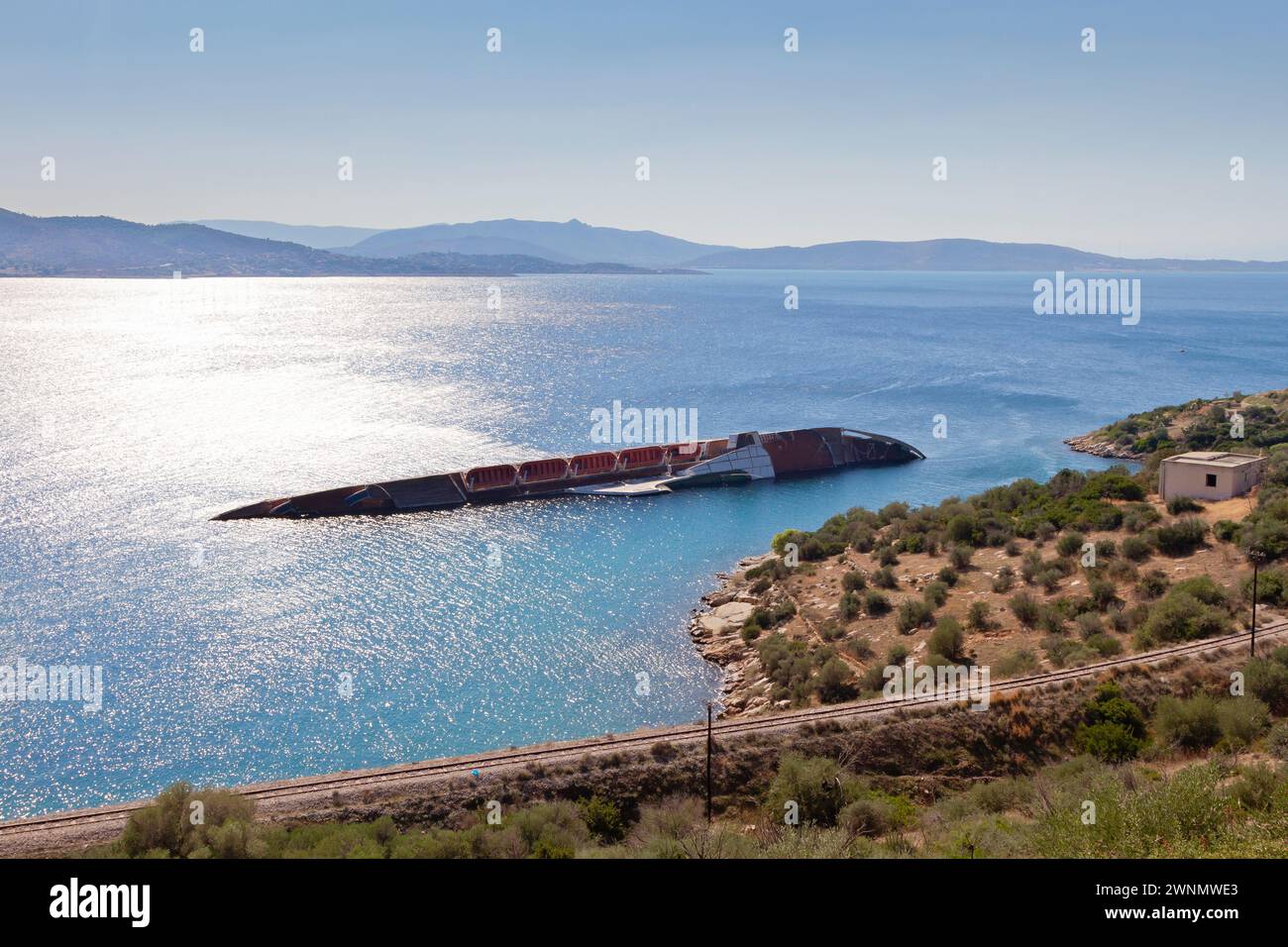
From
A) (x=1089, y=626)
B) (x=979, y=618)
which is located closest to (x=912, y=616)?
(x=979, y=618)

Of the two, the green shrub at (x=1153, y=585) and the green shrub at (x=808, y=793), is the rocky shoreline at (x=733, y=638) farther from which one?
the green shrub at (x=1153, y=585)

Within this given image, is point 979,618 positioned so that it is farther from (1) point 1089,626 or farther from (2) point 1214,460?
(2) point 1214,460

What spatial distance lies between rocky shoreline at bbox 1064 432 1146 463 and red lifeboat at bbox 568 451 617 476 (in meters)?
33.4

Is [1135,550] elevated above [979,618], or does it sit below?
above

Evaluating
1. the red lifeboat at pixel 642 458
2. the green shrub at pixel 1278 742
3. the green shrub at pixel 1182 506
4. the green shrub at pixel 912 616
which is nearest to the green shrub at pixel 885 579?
the green shrub at pixel 912 616

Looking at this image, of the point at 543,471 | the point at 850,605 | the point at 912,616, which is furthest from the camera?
the point at 543,471

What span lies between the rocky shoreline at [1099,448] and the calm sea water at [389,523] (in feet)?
5.55

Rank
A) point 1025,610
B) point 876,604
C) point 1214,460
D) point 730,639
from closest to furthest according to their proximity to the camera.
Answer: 1. point 1025,610
2. point 876,604
3. point 730,639
4. point 1214,460

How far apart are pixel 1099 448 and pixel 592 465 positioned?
35551 millimetres

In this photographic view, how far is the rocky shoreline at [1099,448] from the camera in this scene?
62.2m

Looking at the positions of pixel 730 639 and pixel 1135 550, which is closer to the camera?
pixel 1135 550

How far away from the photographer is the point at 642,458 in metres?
57.9

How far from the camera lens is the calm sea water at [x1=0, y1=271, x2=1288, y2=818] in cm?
2719
